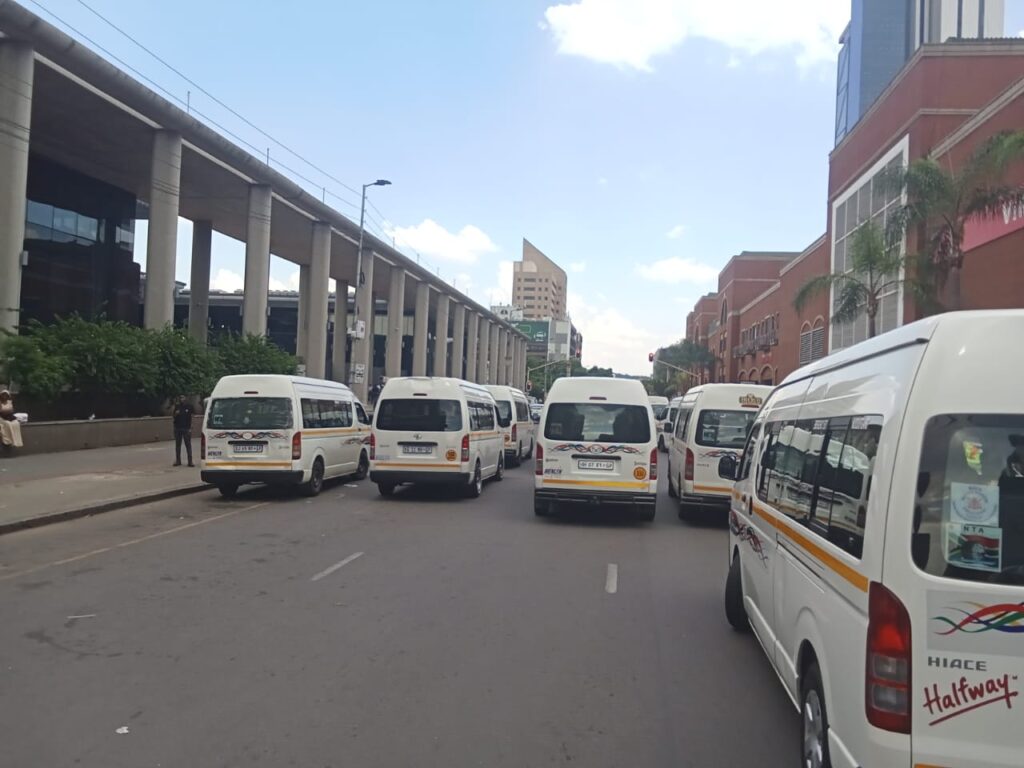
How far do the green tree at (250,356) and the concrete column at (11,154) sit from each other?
25.4 feet

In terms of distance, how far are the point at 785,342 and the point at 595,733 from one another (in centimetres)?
5105

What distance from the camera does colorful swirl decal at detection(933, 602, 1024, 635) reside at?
303 centimetres

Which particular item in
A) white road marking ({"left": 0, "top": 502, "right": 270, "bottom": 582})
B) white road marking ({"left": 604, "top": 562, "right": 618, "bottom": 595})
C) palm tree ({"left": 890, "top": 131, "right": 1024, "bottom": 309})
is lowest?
white road marking ({"left": 0, "top": 502, "right": 270, "bottom": 582})

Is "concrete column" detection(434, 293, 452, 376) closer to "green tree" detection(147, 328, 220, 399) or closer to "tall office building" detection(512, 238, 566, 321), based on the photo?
"green tree" detection(147, 328, 220, 399)

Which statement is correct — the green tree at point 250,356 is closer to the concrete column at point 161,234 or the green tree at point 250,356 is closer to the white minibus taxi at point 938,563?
the concrete column at point 161,234

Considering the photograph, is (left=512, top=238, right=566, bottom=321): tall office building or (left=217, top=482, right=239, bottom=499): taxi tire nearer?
(left=217, top=482, right=239, bottom=499): taxi tire

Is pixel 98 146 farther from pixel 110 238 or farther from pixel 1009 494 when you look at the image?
pixel 1009 494

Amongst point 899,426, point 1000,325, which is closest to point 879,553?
point 899,426

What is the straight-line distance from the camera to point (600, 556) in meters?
10.5

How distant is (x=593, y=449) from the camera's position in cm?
1282

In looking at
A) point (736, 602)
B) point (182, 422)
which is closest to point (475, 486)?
point (182, 422)

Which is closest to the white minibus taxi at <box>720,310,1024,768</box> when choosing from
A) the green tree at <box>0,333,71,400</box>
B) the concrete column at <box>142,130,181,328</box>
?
the green tree at <box>0,333,71,400</box>

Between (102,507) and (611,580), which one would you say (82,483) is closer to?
(102,507)

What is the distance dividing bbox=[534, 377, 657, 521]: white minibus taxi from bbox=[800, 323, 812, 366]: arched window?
36.1 metres
